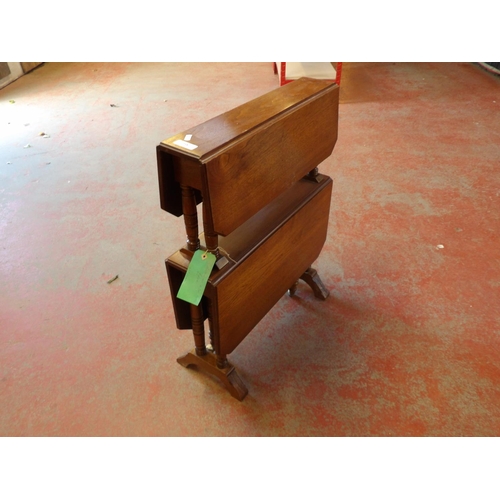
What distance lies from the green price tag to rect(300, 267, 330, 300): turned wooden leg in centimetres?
77

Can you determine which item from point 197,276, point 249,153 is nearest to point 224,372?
point 197,276

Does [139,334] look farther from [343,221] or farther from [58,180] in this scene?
[58,180]

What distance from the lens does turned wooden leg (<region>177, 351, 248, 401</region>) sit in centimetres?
147

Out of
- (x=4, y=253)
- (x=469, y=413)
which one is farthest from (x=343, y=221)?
(x=4, y=253)

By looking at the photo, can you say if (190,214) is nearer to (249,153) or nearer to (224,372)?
(249,153)

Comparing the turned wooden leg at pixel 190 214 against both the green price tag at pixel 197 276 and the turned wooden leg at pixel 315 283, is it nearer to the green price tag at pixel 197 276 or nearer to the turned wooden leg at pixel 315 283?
the green price tag at pixel 197 276

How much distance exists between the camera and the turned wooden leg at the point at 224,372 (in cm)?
147

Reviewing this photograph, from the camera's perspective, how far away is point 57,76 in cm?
444

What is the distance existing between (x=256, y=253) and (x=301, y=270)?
435mm

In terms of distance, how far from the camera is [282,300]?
1.89 meters

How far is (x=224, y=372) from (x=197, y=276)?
0.49 meters

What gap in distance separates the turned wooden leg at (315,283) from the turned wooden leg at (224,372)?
0.56 metres

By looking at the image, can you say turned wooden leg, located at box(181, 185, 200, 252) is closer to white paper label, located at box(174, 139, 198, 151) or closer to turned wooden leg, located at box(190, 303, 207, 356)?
white paper label, located at box(174, 139, 198, 151)

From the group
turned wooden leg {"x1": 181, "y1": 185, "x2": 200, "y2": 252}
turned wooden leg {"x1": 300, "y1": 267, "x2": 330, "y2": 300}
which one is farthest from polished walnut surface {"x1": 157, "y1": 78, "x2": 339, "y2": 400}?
turned wooden leg {"x1": 300, "y1": 267, "x2": 330, "y2": 300}
